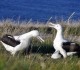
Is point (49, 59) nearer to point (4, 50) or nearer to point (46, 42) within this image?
point (4, 50)

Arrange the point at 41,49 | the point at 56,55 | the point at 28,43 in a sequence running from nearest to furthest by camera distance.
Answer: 1. the point at 28,43
2. the point at 56,55
3. the point at 41,49

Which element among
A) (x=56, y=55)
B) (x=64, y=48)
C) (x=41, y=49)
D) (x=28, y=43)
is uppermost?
(x=28, y=43)

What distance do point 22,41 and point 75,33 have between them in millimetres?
4413

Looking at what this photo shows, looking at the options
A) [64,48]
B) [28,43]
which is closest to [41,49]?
[64,48]

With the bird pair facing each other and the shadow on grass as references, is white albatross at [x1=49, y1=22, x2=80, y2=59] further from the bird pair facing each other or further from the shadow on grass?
the shadow on grass

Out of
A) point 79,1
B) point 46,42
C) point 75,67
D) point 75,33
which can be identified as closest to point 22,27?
point 75,33

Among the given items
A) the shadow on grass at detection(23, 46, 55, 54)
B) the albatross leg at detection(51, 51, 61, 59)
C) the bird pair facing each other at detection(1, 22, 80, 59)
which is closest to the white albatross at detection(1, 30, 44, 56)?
the bird pair facing each other at detection(1, 22, 80, 59)

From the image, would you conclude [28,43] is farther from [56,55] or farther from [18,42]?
[56,55]

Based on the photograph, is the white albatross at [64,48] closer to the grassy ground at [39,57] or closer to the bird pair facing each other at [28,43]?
the bird pair facing each other at [28,43]

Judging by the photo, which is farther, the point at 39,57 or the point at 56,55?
the point at 56,55

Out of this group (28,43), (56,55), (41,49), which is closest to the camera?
(28,43)

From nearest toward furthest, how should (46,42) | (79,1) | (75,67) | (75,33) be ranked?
(75,67), (46,42), (75,33), (79,1)

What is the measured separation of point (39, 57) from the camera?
32.1 ft

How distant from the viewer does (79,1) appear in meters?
45.7
